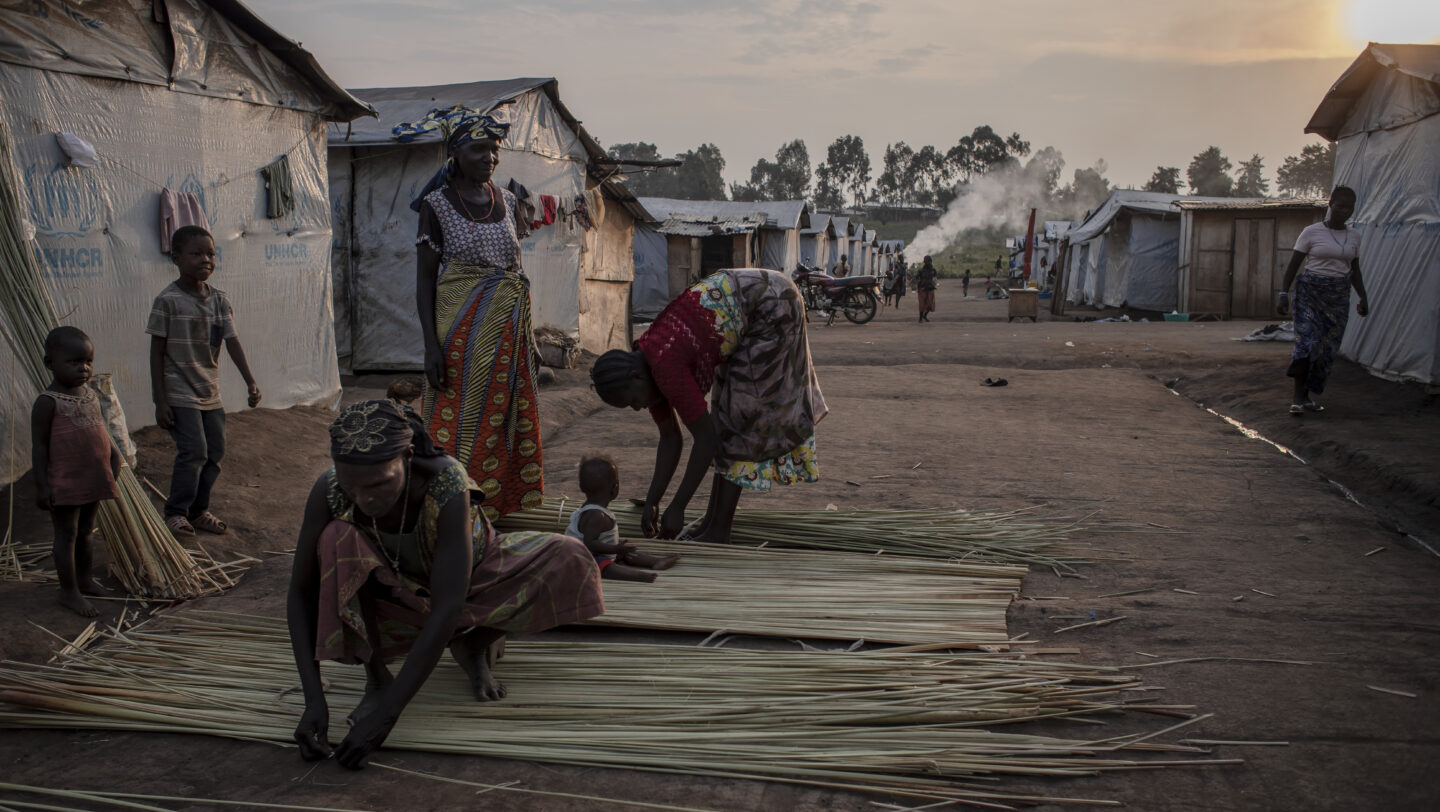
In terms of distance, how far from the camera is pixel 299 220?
627 cm

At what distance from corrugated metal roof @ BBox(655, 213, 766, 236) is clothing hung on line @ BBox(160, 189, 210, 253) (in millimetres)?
13695

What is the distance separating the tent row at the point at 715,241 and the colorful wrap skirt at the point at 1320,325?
10.4 metres

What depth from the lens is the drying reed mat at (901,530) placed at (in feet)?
11.1

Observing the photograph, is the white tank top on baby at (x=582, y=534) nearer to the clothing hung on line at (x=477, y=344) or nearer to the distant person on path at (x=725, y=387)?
the distant person on path at (x=725, y=387)

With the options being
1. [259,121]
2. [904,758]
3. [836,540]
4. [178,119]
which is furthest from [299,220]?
[904,758]

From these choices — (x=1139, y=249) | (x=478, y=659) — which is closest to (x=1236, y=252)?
(x=1139, y=249)

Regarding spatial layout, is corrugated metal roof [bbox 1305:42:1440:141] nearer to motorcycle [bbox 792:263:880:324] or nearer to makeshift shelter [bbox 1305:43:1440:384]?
makeshift shelter [bbox 1305:43:1440:384]

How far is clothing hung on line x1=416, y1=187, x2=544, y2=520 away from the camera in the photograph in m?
3.42

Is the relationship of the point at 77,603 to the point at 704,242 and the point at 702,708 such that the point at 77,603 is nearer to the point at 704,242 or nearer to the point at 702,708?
the point at 702,708

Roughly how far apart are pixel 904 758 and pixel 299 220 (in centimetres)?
561

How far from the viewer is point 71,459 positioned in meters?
2.89

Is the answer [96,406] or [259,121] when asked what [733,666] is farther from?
[259,121]

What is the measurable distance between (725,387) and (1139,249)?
1621cm

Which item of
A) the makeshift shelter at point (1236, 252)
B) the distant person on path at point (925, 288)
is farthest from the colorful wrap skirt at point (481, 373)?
the distant person on path at point (925, 288)
